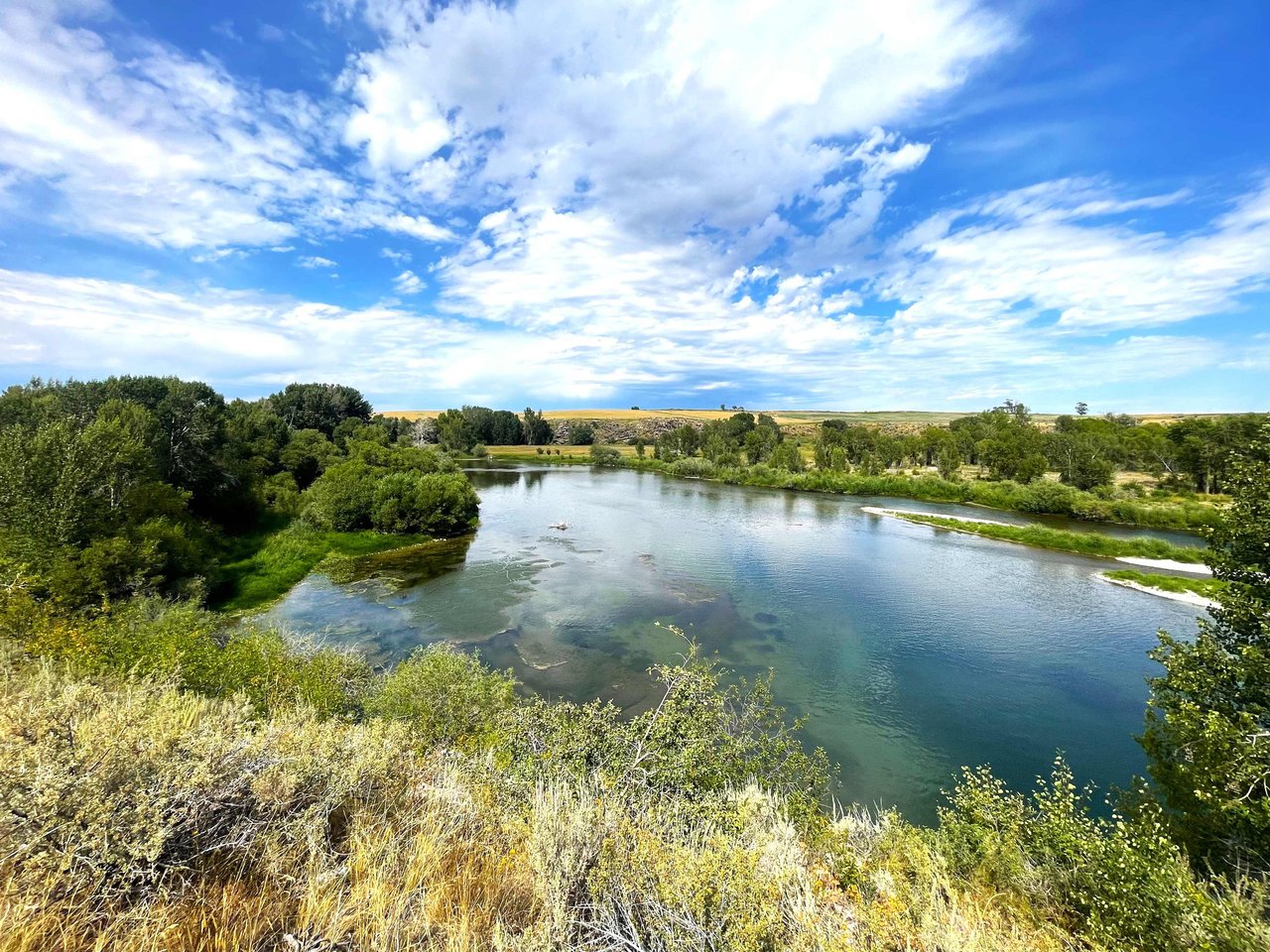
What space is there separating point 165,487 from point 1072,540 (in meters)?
57.3

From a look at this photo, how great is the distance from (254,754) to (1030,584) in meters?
36.3

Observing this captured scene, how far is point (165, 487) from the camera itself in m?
27.4

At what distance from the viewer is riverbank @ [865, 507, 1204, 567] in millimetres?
34906

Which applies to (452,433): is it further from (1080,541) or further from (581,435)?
(1080,541)

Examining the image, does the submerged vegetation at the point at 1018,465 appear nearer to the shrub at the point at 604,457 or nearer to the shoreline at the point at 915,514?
the shrub at the point at 604,457

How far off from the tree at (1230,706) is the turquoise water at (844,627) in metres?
5.09

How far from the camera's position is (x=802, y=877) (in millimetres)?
5266

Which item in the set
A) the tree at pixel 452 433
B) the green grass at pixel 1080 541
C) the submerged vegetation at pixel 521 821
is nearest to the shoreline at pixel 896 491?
the green grass at pixel 1080 541

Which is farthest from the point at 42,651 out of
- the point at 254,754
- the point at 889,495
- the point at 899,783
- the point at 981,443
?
the point at 981,443

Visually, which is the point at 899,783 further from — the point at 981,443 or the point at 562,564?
the point at 981,443

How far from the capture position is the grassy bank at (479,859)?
392cm

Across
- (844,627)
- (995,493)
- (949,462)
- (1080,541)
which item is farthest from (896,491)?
(844,627)

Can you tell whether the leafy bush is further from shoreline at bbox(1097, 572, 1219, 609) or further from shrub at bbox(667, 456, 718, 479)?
shoreline at bbox(1097, 572, 1219, 609)

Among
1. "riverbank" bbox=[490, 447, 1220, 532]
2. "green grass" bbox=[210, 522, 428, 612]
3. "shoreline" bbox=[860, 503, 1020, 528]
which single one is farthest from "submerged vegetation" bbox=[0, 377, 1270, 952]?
"shoreline" bbox=[860, 503, 1020, 528]
